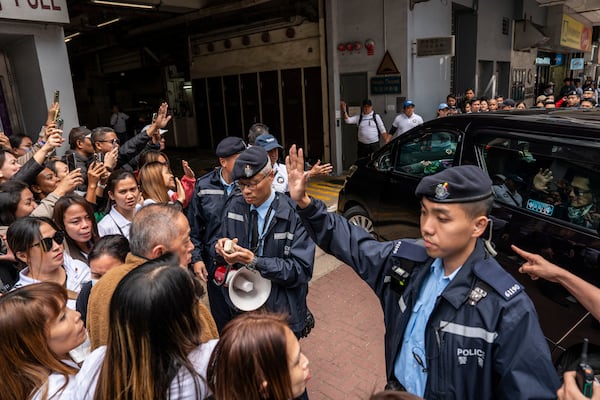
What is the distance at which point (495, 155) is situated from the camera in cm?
359

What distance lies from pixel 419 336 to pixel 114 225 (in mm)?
2555

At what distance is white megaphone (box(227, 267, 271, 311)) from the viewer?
8.13 ft

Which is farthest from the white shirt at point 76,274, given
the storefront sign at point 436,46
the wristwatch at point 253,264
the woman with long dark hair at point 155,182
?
the storefront sign at point 436,46

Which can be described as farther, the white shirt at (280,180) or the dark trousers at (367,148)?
the dark trousers at (367,148)

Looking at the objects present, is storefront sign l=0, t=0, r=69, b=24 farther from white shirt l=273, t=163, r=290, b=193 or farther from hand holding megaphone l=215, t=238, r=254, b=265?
hand holding megaphone l=215, t=238, r=254, b=265

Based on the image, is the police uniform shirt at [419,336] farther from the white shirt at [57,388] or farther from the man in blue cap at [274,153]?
the man in blue cap at [274,153]

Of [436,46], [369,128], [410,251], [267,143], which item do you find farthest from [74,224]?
[436,46]

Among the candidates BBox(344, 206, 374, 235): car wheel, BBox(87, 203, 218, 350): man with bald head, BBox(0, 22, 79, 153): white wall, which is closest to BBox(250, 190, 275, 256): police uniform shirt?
BBox(87, 203, 218, 350): man with bald head

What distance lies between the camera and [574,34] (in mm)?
18797

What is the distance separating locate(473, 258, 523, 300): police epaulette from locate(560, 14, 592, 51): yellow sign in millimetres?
18908

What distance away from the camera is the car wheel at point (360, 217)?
5.41 meters

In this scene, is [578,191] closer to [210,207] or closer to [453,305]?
[453,305]

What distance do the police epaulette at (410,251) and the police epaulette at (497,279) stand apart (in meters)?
0.28

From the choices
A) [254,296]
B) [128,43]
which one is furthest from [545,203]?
[128,43]
